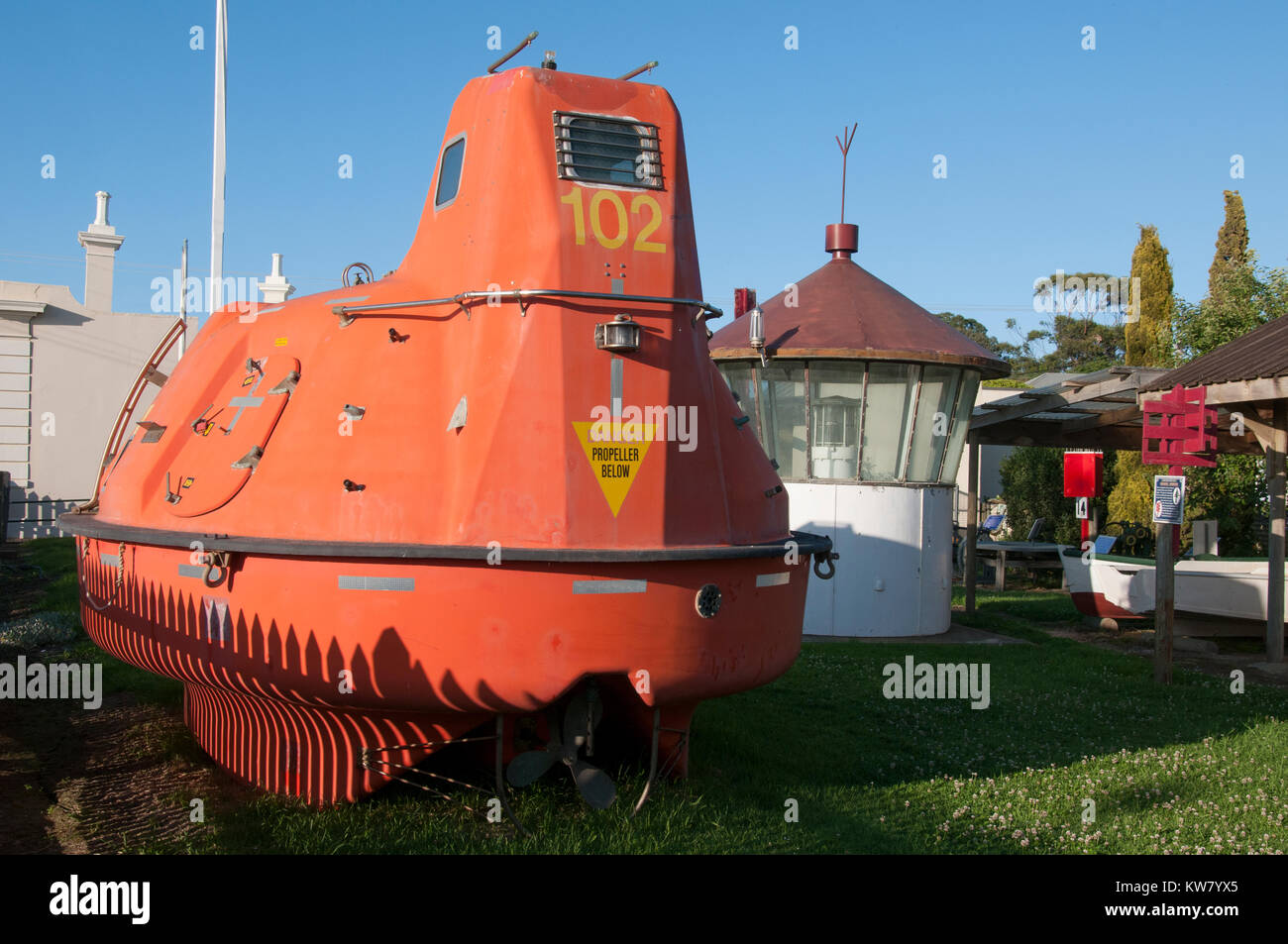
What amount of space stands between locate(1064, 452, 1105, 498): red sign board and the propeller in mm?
21010

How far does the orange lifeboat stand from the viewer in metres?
5.82

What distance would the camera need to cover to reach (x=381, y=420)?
6289 mm

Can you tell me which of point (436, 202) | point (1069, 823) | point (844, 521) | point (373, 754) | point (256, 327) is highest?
point (436, 202)

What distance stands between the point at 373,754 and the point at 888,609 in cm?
1116

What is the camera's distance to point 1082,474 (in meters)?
24.9

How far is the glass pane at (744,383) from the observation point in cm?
1694

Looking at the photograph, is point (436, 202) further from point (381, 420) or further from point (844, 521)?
point (844, 521)

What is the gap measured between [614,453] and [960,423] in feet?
39.8

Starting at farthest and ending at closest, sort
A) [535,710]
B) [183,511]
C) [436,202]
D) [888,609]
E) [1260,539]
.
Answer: [1260,539], [888,609], [436,202], [183,511], [535,710]

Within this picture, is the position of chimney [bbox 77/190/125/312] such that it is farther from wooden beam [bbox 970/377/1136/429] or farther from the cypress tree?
the cypress tree

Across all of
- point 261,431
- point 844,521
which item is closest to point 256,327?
point 261,431

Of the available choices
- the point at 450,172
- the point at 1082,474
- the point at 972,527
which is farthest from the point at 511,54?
the point at 1082,474

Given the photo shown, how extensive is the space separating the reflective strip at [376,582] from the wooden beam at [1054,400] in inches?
549

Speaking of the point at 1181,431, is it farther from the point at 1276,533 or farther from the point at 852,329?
the point at 852,329
